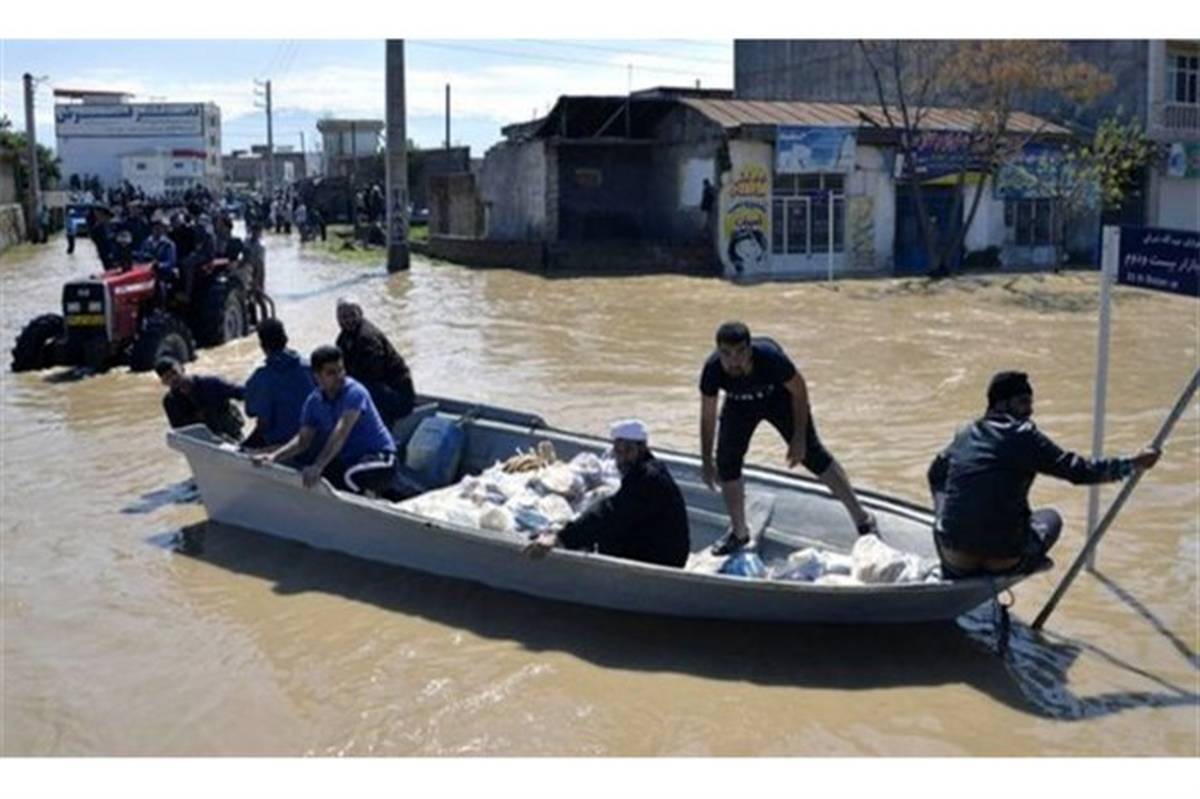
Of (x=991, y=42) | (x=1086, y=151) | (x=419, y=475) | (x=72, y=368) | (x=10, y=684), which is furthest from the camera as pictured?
(x=1086, y=151)

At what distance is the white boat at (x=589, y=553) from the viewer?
21.3ft

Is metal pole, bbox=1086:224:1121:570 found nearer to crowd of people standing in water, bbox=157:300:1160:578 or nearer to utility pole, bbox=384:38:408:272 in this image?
crowd of people standing in water, bbox=157:300:1160:578

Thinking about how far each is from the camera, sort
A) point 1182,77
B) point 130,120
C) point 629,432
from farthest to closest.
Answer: point 130,120
point 1182,77
point 629,432

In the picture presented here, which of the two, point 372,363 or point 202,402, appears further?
point 202,402

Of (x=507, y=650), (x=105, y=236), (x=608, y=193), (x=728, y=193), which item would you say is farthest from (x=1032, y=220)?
(x=507, y=650)

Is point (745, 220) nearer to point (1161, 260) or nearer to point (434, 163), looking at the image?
point (1161, 260)

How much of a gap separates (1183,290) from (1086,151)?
25529 millimetres

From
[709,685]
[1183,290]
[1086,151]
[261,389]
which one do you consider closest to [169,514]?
[261,389]

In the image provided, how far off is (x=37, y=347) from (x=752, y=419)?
38.5ft

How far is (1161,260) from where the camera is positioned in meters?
7.13

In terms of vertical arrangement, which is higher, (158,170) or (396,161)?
(158,170)

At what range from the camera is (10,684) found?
6688mm

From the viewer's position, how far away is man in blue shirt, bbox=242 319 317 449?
886 centimetres

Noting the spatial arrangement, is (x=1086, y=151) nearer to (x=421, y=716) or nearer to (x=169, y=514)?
(x=169, y=514)
